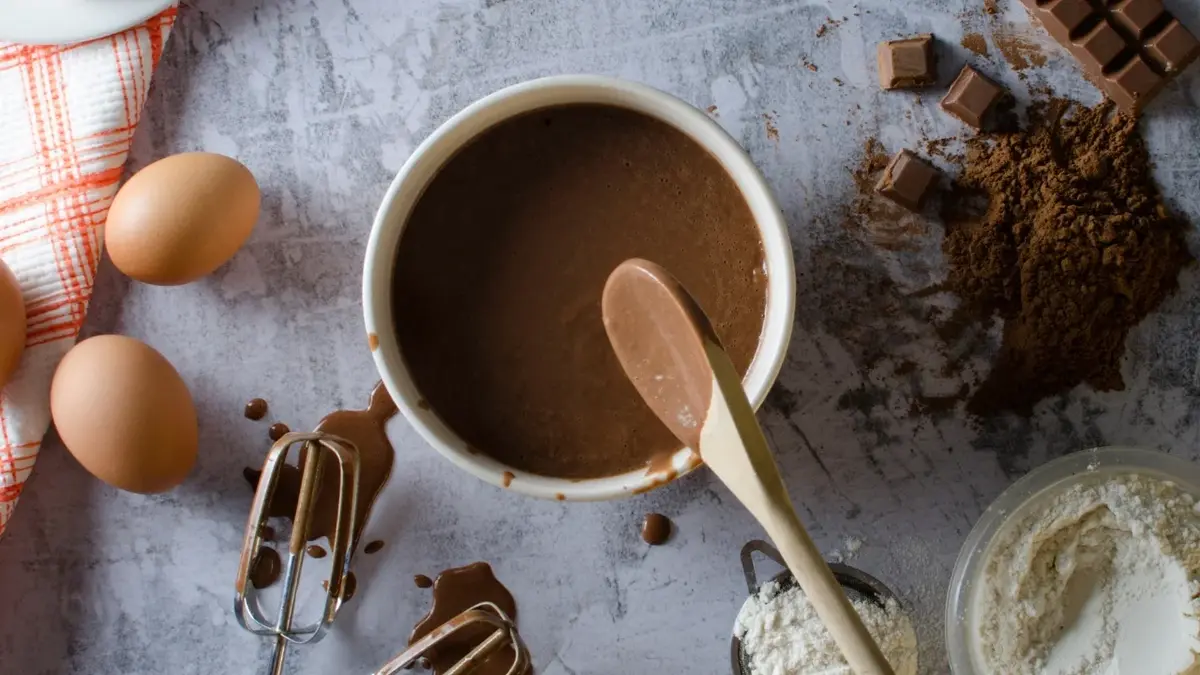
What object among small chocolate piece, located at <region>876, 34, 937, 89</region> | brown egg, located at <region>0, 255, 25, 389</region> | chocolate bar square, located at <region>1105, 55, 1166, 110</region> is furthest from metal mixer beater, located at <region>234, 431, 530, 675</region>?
chocolate bar square, located at <region>1105, 55, 1166, 110</region>

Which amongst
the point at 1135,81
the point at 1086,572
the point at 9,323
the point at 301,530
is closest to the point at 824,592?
the point at 1086,572

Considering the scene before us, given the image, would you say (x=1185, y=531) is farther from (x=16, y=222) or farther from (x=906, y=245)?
(x=16, y=222)

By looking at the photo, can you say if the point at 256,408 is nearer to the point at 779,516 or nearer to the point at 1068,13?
the point at 779,516

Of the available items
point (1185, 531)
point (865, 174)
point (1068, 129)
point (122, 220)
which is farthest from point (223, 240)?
point (1185, 531)

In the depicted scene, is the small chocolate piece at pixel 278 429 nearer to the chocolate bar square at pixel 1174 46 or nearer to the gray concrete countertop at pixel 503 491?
the gray concrete countertop at pixel 503 491

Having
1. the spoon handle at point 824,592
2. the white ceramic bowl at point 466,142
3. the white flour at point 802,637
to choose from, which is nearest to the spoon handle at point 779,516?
the spoon handle at point 824,592
